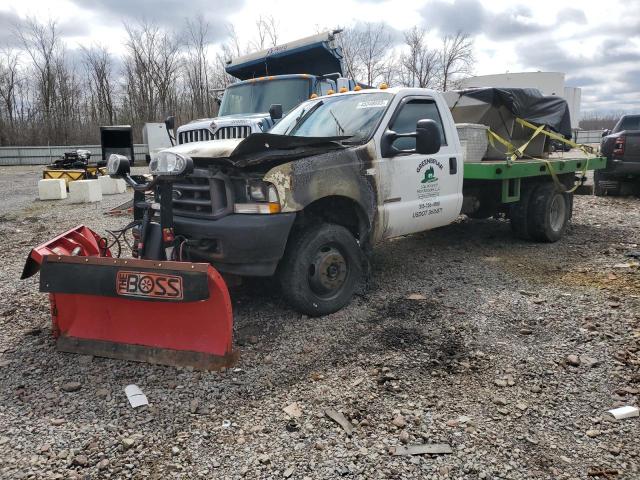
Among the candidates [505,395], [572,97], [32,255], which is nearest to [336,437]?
[505,395]

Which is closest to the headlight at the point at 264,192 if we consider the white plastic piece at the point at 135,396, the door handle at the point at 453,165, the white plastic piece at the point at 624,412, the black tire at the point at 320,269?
the black tire at the point at 320,269

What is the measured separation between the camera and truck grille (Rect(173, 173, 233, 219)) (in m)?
4.06

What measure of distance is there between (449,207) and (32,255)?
4131 millimetres

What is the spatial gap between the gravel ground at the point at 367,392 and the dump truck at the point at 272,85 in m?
4.30

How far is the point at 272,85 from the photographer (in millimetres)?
9672

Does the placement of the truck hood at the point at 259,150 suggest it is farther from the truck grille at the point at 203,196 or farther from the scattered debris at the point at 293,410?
the scattered debris at the point at 293,410

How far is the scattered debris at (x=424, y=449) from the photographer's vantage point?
8.89 feet

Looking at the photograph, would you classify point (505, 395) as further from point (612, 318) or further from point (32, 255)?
point (32, 255)

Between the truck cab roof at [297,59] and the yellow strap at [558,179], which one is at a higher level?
the truck cab roof at [297,59]

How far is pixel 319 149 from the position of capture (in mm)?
4402

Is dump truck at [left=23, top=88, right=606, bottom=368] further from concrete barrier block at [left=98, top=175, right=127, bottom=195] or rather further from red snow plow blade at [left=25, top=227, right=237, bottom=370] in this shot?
concrete barrier block at [left=98, top=175, right=127, bottom=195]

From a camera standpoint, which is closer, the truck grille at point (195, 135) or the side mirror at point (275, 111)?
the side mirror at point (275, 111)

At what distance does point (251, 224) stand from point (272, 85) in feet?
21.0

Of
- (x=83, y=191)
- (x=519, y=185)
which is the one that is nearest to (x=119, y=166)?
(x=519, y=185)
